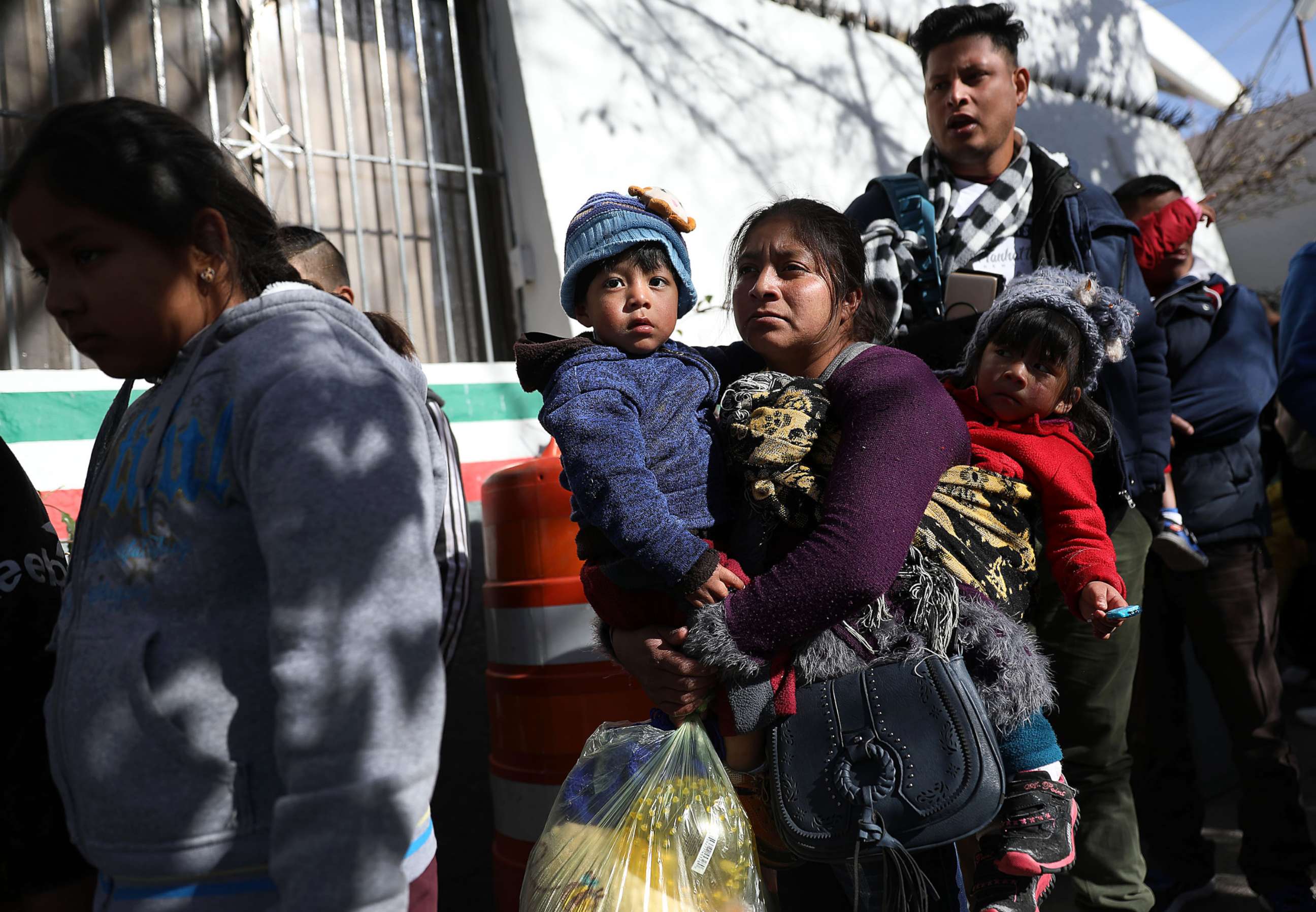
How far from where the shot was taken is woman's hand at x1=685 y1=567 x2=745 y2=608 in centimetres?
172

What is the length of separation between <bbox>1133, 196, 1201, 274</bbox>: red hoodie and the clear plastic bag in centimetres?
240

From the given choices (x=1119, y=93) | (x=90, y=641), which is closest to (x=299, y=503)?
(x=90, y=641)

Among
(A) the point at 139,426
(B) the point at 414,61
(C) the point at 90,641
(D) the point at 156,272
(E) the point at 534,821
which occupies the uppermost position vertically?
(B) the point at 414,61

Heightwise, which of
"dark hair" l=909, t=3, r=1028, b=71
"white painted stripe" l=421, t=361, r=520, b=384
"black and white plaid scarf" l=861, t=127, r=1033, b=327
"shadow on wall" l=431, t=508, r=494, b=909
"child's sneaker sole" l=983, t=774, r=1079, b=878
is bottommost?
"shadow on wall" l=431, t=508, r=494, b=909

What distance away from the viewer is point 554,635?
2.77m

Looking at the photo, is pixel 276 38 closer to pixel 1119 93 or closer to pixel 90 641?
pixel 90 641

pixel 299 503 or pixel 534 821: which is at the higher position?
pixel 299 503

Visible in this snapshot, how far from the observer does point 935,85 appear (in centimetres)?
273

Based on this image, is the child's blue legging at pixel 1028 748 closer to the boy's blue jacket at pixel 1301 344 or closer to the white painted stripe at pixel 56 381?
the boy's blue jacket at pixel 1301 344

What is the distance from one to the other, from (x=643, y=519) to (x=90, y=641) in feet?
2.72

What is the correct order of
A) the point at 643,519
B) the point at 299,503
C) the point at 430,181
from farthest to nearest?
the point at 430,181, the point at 643,519, the point at 299,503

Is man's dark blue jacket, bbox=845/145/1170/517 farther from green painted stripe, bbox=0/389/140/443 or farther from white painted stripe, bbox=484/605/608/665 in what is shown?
green painted stripe, bbox=0/389/140/443

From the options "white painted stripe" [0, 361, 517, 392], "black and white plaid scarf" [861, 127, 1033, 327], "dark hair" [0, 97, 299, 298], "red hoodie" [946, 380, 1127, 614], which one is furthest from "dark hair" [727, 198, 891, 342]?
"white painted stripe" [0, 361, 517, 392]

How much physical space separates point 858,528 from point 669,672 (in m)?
0.43
